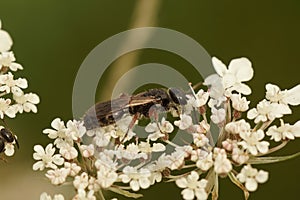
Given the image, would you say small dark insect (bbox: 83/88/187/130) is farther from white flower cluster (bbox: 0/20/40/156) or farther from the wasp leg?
white flower cluster (bbox: 0/20/40/156)

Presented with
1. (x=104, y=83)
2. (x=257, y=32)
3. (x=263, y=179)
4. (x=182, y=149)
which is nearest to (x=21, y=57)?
(x=104, y=83)

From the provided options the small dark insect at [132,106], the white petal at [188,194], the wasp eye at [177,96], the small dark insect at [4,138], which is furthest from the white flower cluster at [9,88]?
the white petal at [188,194]

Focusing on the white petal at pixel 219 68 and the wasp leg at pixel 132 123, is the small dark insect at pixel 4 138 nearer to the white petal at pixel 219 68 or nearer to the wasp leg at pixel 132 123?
the wasp leg at pixel 132 123

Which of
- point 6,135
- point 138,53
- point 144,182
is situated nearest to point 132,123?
point 144,182

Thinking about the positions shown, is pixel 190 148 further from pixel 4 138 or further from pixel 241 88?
pixel 4 138

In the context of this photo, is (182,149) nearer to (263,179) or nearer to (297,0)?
(263,179)

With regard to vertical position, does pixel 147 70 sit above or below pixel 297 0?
below

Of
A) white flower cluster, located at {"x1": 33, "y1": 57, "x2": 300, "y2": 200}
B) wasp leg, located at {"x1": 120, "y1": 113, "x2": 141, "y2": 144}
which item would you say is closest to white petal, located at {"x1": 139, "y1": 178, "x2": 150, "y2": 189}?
white flower cluster, located at {"x1": 33, "y1": 57, "x2": 300, "y2": 200}
